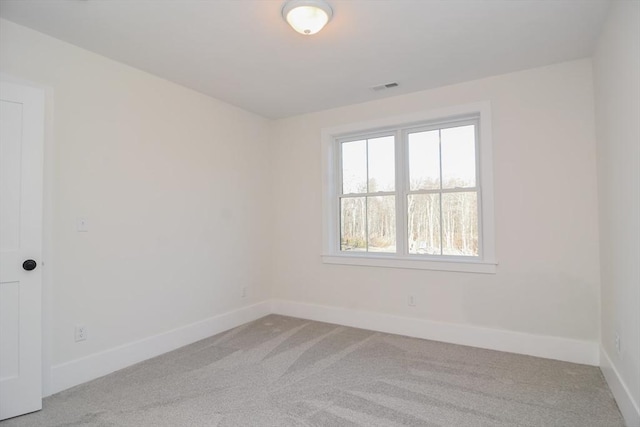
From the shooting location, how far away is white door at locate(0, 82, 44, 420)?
224 cm

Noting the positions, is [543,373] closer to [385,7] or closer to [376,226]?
[376,226]

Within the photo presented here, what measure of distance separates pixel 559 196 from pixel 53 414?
Answer: 426 centimetres

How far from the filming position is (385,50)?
9.40ft

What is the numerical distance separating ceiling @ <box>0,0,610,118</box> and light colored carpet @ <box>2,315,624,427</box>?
8.74ft

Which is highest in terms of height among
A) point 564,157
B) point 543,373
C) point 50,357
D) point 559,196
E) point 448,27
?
point 448,27

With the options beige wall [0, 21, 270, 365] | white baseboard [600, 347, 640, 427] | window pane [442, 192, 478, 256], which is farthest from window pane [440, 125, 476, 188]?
beige wall [0, 21, 270, 365]

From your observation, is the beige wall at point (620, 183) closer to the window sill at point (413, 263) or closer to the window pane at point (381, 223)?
the window sill at point (413, 263)

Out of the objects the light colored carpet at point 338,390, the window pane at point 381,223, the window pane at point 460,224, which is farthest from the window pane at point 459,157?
the light colored carpet at point 338,390

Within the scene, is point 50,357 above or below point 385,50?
below

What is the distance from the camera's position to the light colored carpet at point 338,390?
7.15 ft

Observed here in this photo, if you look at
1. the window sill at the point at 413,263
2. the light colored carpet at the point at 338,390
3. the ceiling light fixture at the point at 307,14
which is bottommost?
the light colored carpet at the point at 338,390

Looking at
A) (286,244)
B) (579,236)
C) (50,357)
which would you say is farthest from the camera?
(286,244)

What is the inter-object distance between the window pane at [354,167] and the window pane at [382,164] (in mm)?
94

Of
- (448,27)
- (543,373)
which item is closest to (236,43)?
(448,27)
